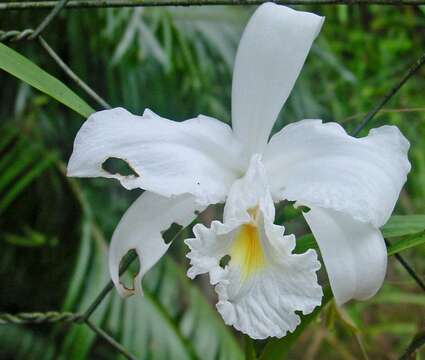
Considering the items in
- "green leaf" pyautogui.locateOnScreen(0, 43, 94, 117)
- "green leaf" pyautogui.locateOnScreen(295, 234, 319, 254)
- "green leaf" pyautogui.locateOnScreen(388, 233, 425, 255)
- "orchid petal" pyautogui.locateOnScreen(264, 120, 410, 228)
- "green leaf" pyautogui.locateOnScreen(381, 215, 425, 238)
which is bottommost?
"green leaf" pyautogui.locateOnScreen(295, 234, 319, 254)

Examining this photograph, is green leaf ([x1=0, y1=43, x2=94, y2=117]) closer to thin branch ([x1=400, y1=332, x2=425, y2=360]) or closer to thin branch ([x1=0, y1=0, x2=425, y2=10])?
thin branch ([x1=0, y1=0, x2=425, y2=10])

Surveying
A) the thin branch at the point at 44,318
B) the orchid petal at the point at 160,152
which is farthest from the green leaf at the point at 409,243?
the thin branch at the point at 44,318

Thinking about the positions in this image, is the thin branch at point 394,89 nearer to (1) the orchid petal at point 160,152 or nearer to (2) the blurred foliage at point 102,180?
(1) the orchid petal at point 160,152

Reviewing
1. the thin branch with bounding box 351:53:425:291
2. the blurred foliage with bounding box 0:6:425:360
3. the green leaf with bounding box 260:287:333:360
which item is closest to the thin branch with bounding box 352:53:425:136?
the thin branch with bounding box 351:53:425:291

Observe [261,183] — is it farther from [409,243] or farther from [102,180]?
[102,180]

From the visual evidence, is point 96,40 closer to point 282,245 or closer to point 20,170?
point 20,170

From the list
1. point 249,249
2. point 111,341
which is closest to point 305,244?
point 249,249

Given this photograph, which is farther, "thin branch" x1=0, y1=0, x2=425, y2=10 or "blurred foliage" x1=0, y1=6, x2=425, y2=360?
"blurred foliage" x1=0, y1=6, x2=425, y2=360
